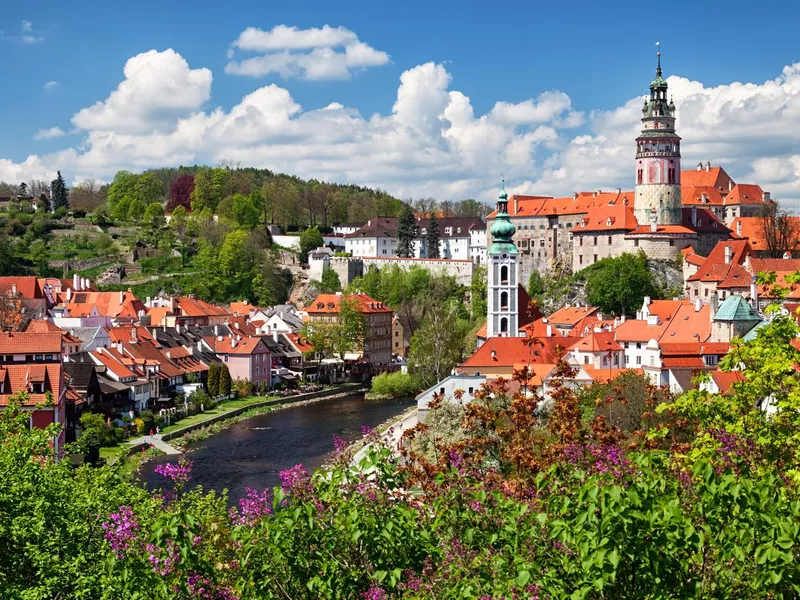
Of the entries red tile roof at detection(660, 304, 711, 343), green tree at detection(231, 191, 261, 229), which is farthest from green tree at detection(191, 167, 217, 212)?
red tile roof at detection(660, 304, 711, 343)

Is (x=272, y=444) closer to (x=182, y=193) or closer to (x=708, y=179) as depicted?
(x=708, y=179)

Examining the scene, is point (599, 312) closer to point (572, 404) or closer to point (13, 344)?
point (13, 344)

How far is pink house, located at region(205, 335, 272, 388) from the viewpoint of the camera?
155 feet

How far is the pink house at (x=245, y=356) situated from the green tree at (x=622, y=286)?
17.6 m

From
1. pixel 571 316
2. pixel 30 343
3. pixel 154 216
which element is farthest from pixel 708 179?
pixel 30 343

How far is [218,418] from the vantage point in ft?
125

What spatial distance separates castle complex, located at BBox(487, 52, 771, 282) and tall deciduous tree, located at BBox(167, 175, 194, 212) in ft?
126

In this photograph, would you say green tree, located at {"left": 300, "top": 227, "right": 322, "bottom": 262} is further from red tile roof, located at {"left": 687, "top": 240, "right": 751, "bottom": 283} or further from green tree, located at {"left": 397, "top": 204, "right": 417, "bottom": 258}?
red tile roof, located at {"left": 687, "top": 240, "right": 751, "bottom": 283}

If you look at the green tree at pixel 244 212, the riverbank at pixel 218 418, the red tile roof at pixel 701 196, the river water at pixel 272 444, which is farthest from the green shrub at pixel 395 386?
the green tree at pixel 244 212

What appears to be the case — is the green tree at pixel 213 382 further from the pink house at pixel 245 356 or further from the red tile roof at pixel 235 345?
the red tile roof at pixel 235 345

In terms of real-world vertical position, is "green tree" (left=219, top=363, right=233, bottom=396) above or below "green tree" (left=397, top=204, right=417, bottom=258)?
below

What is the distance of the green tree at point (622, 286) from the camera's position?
5284 centimetres

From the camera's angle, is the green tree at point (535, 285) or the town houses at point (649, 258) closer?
the town houses at point (649, 258)

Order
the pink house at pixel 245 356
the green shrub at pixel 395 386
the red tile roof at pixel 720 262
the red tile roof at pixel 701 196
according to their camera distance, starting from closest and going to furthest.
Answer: the pink house at pixel 245 356, the green shrub at pixel 395 386, the red tile roof at pixel 720 262, the red tile roof at pixel 701 196
